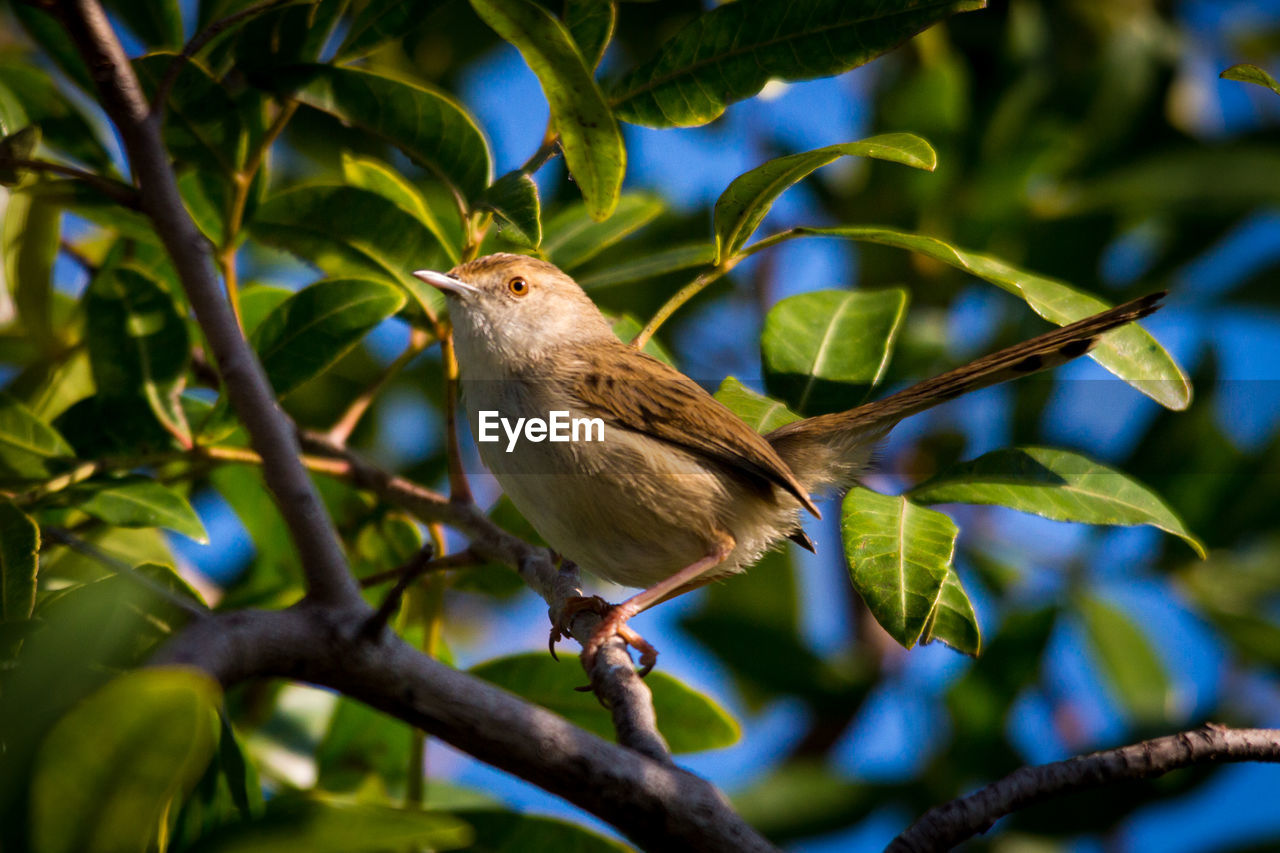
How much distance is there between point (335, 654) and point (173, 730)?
555mm

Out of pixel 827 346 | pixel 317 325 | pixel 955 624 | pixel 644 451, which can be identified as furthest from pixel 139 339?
pixel 955 624

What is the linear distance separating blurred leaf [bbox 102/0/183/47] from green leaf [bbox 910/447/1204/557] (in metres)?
2.36

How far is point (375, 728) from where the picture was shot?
3.10 metres

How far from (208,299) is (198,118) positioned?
874 millimetres

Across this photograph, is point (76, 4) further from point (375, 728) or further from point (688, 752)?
point (688, 752)

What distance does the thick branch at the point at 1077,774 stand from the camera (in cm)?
190

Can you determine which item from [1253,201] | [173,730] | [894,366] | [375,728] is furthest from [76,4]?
[1253,201]

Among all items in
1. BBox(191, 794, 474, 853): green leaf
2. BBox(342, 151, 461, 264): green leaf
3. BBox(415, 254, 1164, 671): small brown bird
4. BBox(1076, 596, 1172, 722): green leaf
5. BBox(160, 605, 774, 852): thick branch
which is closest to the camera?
BBox(191, 794, 474, 853): green leaf

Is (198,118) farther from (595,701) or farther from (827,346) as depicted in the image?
(595,701)

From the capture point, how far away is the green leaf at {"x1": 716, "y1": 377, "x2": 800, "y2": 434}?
2.62 m

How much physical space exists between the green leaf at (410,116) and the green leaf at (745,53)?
1.31ft

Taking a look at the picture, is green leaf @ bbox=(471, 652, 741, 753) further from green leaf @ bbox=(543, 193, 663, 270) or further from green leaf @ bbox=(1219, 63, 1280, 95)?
green leaf @ bbox=(1219, 63, 1280, 95)

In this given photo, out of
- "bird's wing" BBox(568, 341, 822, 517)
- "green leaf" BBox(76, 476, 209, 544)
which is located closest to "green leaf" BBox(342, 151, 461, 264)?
"bird's wing" BBox(568, 341, 822, 517)

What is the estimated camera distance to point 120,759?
1.28m
